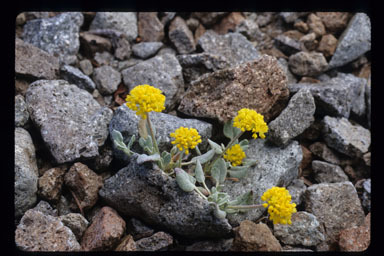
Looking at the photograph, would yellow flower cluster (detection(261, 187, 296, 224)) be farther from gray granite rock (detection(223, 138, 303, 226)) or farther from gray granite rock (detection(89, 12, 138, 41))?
gray granite rock (detection(89, 12, 138, 41))

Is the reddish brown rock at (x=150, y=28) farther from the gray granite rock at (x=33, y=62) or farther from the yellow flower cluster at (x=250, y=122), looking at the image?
the yellow flower cluster at (x=250, y=122)

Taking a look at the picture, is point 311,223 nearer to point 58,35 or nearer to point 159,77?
point 159,77

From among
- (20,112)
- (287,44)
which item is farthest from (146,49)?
(287,44)

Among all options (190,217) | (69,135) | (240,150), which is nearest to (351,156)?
(240,150)

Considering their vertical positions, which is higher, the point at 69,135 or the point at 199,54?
the point at 199,54

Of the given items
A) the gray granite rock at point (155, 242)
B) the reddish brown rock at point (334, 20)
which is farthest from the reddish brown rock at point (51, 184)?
the reddish brown rock at point (334, 20)

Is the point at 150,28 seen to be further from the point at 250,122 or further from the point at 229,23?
the point at 250,122
